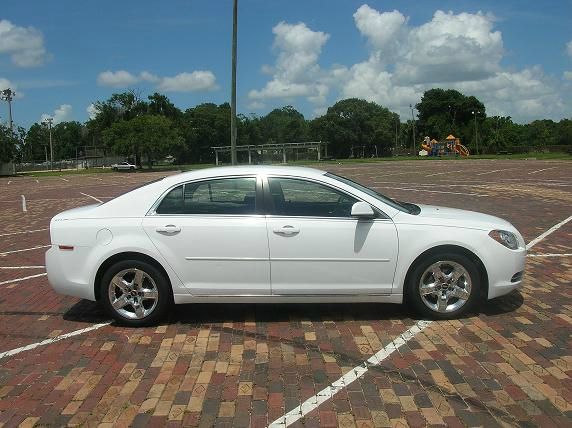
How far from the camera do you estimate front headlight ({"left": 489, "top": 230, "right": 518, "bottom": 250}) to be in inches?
203

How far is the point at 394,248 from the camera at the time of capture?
5000 mm

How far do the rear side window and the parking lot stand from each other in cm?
111

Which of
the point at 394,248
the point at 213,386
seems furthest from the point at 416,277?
the point at 213,386

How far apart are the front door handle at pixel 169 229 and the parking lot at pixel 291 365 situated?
3.04 feet

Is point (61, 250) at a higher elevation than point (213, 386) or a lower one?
higher

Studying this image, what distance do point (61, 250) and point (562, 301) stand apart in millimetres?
5077

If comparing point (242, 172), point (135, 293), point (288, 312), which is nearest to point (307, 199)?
point (242, 172)

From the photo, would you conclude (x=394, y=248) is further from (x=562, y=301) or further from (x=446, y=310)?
(x=562, y=301)

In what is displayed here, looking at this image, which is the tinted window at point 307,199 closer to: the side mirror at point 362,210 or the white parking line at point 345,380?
the side mirror at point 362,210

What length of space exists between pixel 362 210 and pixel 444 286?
3.55ft

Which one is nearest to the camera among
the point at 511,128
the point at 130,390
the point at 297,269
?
the point at 130,390

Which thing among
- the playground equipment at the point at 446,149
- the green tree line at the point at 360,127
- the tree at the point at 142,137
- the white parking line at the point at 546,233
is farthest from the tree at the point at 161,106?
the white parking line at the point at 546,233

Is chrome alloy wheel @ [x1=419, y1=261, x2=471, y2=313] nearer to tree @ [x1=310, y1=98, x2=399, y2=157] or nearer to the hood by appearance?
the hood

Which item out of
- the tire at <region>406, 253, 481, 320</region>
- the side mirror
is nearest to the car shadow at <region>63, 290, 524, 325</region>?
the tire at <region>406, 253, 481, 320</region>
